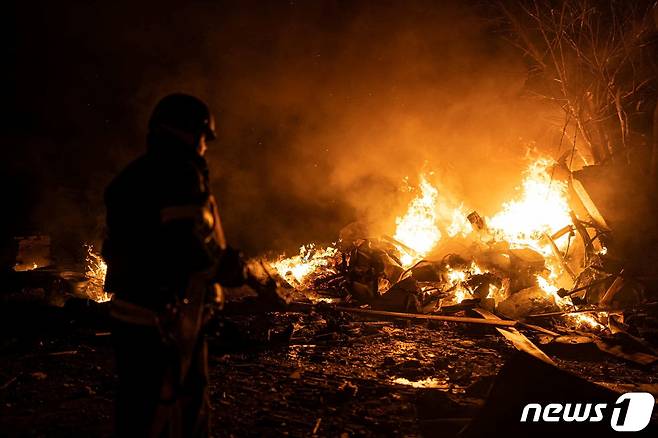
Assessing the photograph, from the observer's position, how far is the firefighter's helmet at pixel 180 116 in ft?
8.93

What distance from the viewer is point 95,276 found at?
9.87 m

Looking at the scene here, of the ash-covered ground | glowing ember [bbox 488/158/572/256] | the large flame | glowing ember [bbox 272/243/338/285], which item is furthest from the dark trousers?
glowing ember [bbox 488/158/572/256]

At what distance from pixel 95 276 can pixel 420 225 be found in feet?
28.2

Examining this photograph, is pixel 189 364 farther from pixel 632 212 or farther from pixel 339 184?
pixel 339 184

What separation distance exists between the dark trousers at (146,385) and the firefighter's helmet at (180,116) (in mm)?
1255

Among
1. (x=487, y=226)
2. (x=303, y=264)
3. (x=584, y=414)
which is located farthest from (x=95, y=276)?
(x=584, y=414)

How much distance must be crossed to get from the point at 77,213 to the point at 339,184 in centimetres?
852

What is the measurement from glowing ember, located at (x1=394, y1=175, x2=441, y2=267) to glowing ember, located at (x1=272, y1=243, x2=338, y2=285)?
209cm

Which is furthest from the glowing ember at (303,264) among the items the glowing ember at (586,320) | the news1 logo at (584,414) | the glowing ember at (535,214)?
the news1 logo at (584,414)

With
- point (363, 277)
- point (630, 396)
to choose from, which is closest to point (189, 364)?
point (630, 396)

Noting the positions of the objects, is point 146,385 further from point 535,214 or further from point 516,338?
point 535,214

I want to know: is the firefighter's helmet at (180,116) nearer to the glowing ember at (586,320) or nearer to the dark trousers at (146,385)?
the dark trousers at (146,385)

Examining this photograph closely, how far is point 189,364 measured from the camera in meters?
2.73

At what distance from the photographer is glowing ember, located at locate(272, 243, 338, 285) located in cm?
1138
